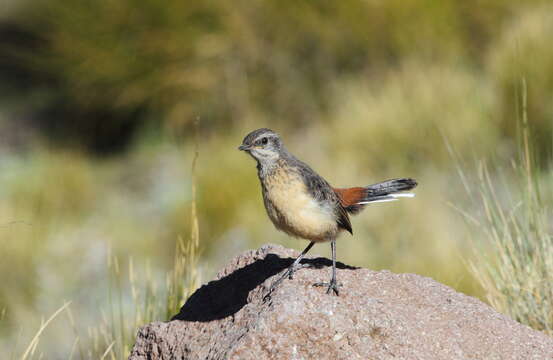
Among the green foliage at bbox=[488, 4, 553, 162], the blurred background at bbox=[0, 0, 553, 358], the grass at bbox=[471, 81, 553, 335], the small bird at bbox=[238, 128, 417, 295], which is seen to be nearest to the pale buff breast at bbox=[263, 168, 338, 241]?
the small bird at bbox=[238, 128, 417, 295]

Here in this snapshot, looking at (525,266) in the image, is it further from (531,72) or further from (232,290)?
(531,72)

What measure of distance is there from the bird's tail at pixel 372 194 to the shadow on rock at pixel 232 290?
0.52 metres

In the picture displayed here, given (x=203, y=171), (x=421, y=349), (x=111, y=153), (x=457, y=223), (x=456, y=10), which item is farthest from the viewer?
(x=111, y=153)

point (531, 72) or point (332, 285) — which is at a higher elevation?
point (531, 72)

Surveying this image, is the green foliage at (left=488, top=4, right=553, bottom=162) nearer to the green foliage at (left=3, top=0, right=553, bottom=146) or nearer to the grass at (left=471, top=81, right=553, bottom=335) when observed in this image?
the green foliage at (left=3, top=0, right=553, bottom=146)

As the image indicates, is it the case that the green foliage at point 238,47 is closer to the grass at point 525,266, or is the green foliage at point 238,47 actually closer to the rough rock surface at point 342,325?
the grass at point 525,266

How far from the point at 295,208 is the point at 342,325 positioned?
889 mm

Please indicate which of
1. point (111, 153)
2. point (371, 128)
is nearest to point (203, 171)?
point (371, 128)

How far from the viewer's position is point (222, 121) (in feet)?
49.5

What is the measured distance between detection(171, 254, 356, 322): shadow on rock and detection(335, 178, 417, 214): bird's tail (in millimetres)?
522

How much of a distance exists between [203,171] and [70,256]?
2.34 metres

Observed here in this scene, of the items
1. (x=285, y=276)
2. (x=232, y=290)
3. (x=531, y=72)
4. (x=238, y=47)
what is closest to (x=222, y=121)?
(x=238, y=47)

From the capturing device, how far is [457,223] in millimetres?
9047

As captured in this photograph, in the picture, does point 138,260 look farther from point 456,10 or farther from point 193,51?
point 456,10
